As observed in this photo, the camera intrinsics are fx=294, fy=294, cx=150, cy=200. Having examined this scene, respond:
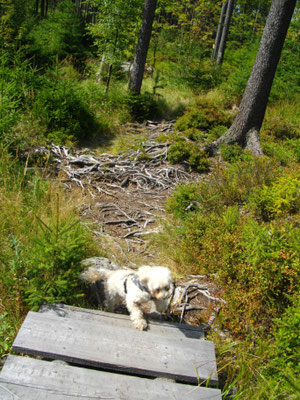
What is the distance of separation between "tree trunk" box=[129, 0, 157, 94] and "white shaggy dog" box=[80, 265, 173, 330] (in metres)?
9.44

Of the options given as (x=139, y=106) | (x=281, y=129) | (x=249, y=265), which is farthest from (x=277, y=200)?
(x=139, y=106)

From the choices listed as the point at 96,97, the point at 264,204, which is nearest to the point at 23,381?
the point at 264,204

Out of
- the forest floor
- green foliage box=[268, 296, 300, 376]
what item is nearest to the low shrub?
the forest floor

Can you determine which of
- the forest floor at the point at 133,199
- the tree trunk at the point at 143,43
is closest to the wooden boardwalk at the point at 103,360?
the forest floor at the point at 133,199

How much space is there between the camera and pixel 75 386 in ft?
7.34

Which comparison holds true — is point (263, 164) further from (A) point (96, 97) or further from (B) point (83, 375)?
(A) point (96, 97)

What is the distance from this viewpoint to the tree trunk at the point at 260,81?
739 centimetres

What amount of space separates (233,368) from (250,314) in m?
0.59

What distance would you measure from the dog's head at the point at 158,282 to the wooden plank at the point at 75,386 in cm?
69

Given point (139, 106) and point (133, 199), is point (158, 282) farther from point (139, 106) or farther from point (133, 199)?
point (139, 106)

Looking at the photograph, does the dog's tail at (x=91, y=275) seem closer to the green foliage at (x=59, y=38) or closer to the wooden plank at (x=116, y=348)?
the wooden plank at (x=116, y=348)

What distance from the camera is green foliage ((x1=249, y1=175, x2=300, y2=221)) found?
491 cm

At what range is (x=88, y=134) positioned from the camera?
9242mm

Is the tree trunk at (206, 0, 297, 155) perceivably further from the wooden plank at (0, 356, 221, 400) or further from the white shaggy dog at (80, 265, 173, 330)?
the wooden plank at (0, 356, 221, 400)
